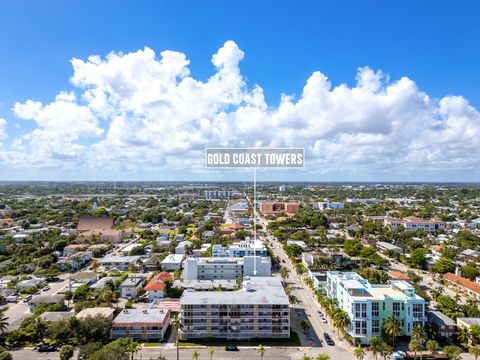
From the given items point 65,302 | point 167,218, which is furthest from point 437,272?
point 167,218

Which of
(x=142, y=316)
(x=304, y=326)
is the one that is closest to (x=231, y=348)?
(x=304, y=326)

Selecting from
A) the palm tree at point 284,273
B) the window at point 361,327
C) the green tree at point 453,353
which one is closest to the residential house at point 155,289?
the palm tree at point 284,273

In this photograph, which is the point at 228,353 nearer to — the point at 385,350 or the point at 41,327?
the point at 385,350

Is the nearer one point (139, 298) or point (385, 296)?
point (385, 296)

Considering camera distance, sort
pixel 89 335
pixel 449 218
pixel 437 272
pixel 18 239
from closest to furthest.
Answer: pixel 89 335
pixel 437 272
pixel 18 239
pixel 449 218

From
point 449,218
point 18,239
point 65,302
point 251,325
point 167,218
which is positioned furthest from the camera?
point 167,218

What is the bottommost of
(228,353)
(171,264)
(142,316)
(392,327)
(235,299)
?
(228,353)

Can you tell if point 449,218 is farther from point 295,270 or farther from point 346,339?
point 346,339
